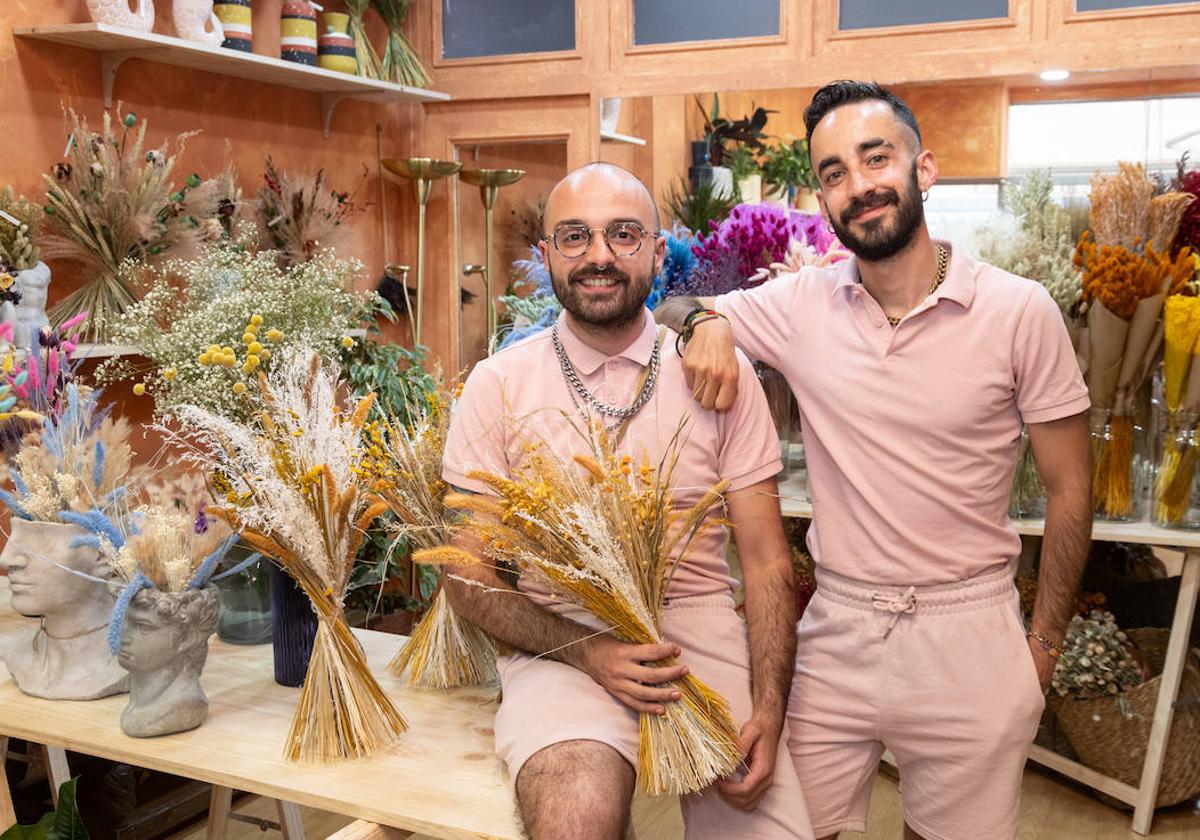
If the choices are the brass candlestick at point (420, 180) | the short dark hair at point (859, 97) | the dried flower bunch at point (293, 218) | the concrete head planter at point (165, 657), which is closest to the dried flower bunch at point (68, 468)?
the concrete head planter at point (165, 657)

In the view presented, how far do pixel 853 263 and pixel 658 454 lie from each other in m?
0.49

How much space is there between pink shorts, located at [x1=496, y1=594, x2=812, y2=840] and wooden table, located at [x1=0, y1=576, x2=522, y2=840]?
0.22ft

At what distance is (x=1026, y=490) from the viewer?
2.93m

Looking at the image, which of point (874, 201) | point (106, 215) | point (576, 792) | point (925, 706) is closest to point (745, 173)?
point (106, 215)

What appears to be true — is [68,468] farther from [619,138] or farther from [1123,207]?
[619,138]

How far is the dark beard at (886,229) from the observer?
1943 mm

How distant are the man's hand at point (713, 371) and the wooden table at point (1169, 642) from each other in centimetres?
101

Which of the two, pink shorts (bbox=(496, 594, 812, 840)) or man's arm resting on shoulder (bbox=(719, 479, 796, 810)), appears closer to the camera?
pink shorts (bbox=(496, 594, 812, 840))

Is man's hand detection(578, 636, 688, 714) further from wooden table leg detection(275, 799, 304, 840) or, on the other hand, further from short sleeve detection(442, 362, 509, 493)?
wooden table leg detection(275, 799, 304, 840)

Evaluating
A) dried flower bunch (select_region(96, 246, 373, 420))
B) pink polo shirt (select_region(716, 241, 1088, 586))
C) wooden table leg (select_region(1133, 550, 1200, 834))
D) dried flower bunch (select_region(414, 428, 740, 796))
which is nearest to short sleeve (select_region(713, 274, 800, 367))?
pink polo shirt (select_region(716, 241, 1088, 586))

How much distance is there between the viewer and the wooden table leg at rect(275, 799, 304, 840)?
261cm

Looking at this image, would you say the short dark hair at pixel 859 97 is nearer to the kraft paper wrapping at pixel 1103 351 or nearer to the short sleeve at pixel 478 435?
the short sleeve at pixel 478 435

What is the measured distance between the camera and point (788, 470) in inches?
122

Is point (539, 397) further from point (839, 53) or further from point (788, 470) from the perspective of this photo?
point (839, 53)
